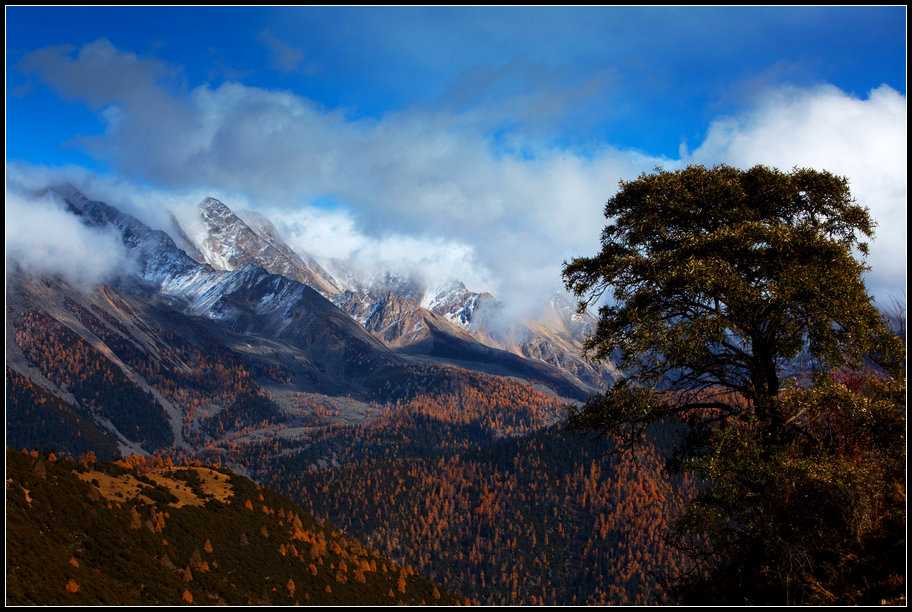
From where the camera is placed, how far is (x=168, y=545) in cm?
5509

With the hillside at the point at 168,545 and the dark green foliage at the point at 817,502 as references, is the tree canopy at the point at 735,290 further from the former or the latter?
the hillside at the point at 168,545

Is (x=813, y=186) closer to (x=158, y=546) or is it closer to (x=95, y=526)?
(x=95, y=526)

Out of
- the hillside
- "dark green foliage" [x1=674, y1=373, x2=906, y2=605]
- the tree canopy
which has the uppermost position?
the tree canopy

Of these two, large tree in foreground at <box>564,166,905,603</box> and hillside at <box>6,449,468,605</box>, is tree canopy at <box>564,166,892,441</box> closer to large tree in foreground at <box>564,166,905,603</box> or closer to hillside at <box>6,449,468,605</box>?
large tree in foreground at <box>564,166,905,603</box>

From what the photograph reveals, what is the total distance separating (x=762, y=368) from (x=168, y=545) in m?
58.1

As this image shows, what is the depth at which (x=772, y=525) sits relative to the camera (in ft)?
45.5

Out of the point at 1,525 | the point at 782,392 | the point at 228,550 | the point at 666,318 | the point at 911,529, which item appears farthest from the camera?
the point at 228,550

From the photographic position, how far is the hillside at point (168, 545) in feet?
103

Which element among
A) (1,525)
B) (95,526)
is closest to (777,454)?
(1,525)

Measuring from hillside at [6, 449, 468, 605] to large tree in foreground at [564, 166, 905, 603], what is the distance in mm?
22882

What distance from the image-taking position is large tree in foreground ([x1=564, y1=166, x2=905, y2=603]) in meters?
13.4

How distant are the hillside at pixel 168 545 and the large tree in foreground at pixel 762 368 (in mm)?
22882

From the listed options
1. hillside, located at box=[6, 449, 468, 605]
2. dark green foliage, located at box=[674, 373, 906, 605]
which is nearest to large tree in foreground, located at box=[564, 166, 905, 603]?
dark green foliage, located at box=[674, 373, 906, 605]

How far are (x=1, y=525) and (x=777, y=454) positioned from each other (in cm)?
2530
